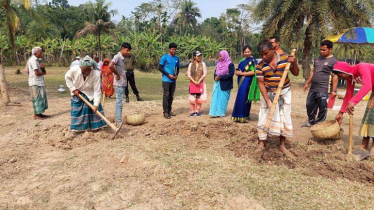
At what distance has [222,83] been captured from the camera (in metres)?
5.91

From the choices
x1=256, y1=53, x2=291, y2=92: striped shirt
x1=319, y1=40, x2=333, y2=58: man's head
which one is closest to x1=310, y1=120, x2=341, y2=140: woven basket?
x1=256, y1=53, x2=291, y2=92: striped shirt

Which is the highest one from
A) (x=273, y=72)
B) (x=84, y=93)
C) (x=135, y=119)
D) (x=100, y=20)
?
(x=100, y=20)

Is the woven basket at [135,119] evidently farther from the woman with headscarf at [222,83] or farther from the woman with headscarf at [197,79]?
the woman with headscarf at [222,83]

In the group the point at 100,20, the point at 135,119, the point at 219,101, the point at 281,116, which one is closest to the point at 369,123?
the point at 281,116

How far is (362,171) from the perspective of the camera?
3236 mm

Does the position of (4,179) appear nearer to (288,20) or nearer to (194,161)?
(194,161)

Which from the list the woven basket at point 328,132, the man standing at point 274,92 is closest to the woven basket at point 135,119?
the man standing at point 274,92

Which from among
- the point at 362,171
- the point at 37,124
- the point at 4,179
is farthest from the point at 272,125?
the point at 37,124

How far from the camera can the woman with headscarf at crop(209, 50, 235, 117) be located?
18.9 feet

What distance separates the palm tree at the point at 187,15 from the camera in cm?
4462

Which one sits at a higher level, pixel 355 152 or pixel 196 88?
pixel 196 88

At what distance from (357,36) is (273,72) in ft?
24.3

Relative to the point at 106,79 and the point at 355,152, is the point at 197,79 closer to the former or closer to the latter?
the point at 355,152

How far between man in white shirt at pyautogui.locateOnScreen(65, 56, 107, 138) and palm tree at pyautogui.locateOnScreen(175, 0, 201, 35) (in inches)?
1622
